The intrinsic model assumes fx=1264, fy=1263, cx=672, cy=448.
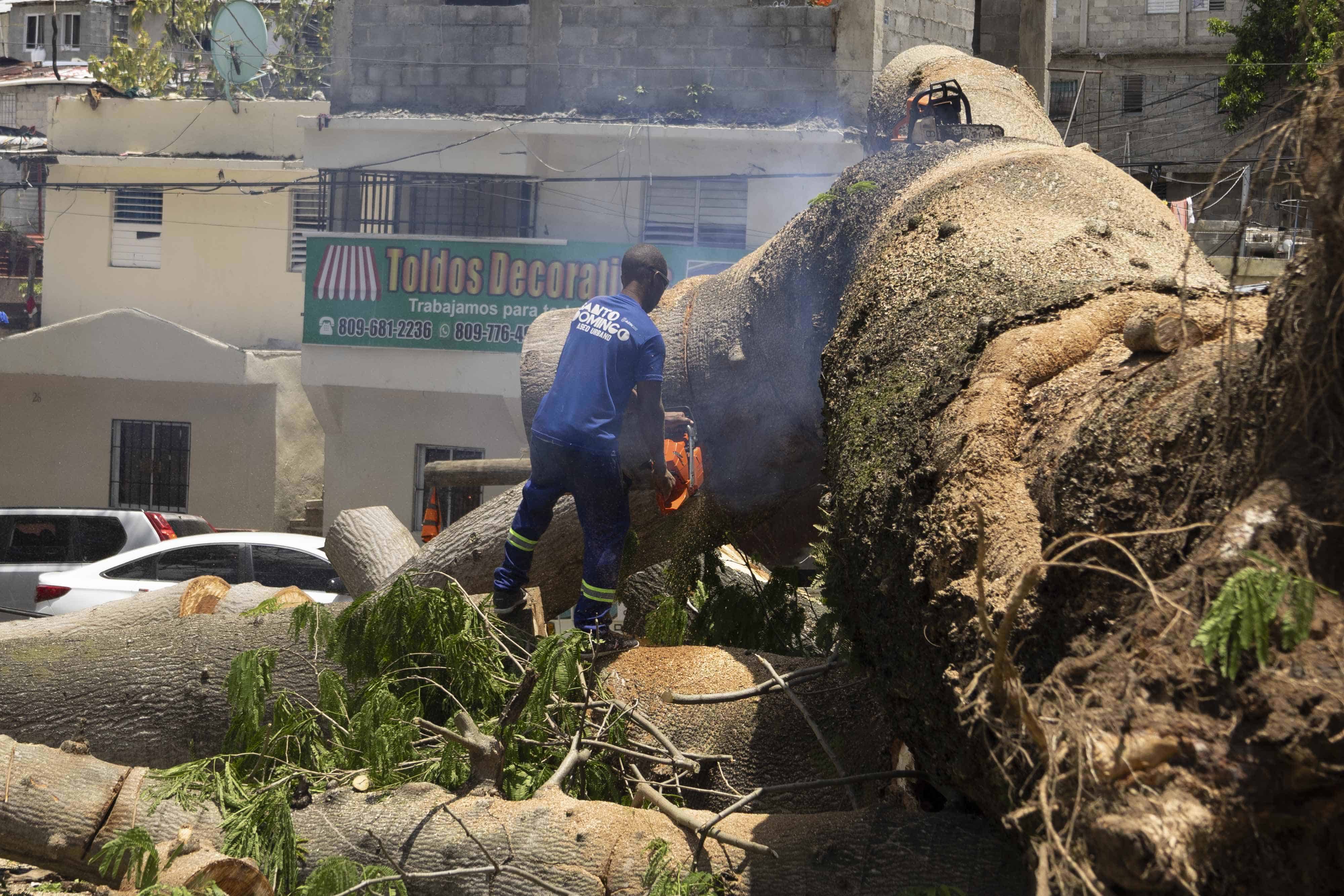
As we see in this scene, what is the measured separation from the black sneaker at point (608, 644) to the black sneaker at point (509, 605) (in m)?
0.35

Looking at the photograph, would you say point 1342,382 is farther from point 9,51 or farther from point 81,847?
point 9,51

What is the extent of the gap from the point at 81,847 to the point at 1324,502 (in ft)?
13.4

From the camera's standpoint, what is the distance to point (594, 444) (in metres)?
5.04

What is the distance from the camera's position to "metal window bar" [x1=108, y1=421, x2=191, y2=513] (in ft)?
56.5

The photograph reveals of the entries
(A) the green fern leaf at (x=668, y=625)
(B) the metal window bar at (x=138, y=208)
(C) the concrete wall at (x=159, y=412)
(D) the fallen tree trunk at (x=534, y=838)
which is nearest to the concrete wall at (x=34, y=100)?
(B) the metal window bar at (x=138, y=208)

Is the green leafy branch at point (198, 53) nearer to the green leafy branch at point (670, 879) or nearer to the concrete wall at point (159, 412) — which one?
the concrete wall at point (159, 412)

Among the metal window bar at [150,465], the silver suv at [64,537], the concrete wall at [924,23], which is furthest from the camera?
the metal window bar at [150,465]

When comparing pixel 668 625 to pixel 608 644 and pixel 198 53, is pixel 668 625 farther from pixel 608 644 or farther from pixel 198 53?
pixel 198 53

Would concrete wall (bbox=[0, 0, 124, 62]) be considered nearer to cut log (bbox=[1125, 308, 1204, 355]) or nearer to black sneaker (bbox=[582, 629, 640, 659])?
black sneaker (bbox=[582, 629, 640, 659])

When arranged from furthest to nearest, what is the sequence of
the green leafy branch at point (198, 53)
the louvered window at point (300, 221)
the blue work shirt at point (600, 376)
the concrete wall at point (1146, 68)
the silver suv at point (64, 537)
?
the concrete wall at point (1146, 68) < the green leafy branch at point (198, 53) < the louvered window at point (300, 221) < the silver suv at point (64, 537) < the blue work shirt at point (600, 376)

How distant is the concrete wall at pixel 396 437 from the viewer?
15266mm

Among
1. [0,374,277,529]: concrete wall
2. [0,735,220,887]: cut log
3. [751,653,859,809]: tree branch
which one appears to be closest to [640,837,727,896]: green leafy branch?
[751,653,859,809]: tree branch

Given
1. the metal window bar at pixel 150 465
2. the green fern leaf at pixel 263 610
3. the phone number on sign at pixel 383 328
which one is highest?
the phone number on sign at pixel 383 328

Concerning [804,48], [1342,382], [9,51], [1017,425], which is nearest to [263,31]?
[804,48]
